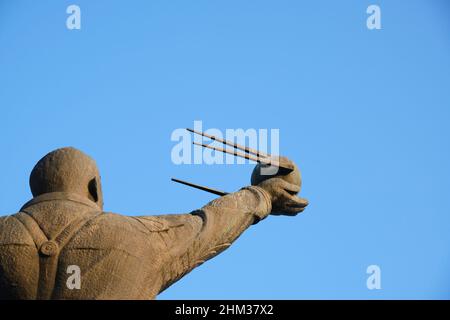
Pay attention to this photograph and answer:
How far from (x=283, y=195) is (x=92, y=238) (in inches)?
97.6

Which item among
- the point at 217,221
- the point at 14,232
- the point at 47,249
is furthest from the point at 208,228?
the point at 14,232

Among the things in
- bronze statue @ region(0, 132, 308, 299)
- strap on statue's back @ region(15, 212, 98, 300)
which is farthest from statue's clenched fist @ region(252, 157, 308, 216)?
strap on statue's back @ region(15, 212, 98, 300)

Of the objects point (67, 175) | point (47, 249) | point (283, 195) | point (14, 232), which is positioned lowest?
point (47, 249)

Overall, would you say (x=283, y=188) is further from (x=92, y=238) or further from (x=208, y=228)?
(x=92, y=238)

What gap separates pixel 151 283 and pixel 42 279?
41.3 inches

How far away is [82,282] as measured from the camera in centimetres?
1323

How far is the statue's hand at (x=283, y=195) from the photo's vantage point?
1514cm

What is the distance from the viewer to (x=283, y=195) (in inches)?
596

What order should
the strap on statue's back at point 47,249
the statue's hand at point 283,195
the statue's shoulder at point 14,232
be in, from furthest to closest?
1. the statue's hand at point 283,195
2. the statue's shoulder at point 14,232
3. the strap on statue's back at point 47,249

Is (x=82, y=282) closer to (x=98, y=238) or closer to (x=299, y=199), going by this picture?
(x=98, y=238)

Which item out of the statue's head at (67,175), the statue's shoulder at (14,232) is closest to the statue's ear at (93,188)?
the statue's head at (67,175)

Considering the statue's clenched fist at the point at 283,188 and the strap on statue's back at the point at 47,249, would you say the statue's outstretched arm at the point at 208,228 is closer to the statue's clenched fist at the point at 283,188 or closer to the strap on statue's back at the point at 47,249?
the statue's clenched fist at the point at 283,188

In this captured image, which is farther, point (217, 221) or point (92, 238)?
point (217, 221)
